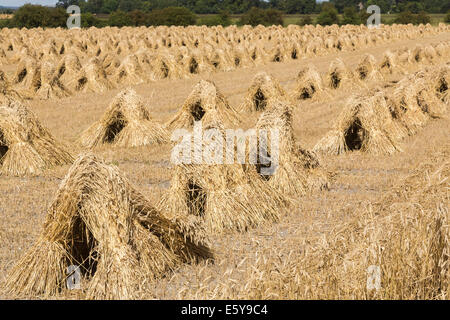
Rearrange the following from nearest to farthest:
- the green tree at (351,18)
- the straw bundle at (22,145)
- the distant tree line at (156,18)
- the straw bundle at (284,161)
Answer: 1. the straw bundle at (284,161)
2. the straw bundle at (22,145)
3. the distant tree line at (156,18)
4. the green tree at (351,18)

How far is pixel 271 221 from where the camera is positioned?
9.55m

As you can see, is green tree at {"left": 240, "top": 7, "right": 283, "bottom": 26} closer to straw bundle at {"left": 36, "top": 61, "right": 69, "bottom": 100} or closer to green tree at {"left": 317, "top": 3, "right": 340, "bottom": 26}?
green tree at {"left": 317, "top": 3, "right": 340, "bottom": 26}

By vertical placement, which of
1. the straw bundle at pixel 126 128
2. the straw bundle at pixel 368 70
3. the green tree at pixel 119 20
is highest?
the green tree at pixel 119 20

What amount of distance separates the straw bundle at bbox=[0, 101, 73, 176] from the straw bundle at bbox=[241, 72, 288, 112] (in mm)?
7948

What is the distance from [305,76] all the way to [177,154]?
1411 cm

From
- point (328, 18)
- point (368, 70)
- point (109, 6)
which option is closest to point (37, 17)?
point (328, 18)

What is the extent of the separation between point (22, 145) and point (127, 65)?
16290 millimetres

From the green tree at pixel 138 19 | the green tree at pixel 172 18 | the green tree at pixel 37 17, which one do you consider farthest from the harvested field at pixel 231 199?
the green tree at pixel 138 19

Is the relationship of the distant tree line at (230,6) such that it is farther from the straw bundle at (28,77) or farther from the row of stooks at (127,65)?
the straw bundle at (28,77)

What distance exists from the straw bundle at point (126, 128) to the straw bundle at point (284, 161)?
4.84 metres

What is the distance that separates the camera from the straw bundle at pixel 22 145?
41.7 feet

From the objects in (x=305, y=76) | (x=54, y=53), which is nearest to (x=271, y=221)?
(x=305, y=76)

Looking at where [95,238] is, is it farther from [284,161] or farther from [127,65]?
[127,65]

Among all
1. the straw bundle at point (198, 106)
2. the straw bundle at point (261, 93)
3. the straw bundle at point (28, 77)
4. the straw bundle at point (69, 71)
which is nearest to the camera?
the straw bundle at point (198, 106)
